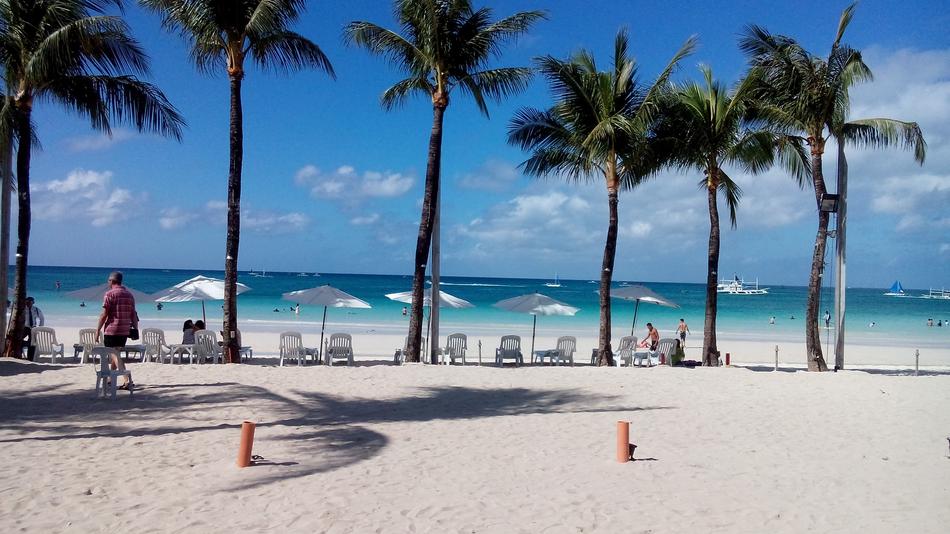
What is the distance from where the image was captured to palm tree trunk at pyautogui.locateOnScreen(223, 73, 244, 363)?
14047mm

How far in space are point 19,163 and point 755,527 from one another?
567 inches

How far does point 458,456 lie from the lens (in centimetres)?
718

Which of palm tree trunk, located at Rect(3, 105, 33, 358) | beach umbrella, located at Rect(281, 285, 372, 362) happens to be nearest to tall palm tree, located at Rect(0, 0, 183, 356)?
palm tree trunk, located at Rect(3, 105, 33, 358)

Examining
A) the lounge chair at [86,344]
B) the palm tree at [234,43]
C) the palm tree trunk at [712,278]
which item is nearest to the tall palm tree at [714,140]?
the palm tree trunk at [712,278]

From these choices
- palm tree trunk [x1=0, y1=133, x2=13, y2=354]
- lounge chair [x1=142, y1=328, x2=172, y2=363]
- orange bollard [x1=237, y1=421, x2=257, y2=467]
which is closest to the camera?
orange bollard [x1=237, y1=421, x2=257, y2=467]

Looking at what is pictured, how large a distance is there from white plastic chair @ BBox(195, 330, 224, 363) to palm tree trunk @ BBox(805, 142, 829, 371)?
13599mm

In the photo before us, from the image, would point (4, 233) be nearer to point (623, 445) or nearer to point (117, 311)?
point (117, 311)

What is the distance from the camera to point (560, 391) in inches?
466

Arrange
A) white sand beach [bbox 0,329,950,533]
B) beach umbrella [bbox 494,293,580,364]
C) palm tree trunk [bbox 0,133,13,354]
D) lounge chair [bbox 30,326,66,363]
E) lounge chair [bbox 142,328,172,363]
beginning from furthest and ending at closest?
beach umbrella [bbox 494,293,580,364] < lounge chair [bbox 142,328,172,363] < lounge chair [bbox 30,326,66,363] < palm tree trunk [bbox 0,133,13,354] < white sand beach [bbox 0,329,950,533]

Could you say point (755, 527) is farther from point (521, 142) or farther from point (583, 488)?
point (521, 142)

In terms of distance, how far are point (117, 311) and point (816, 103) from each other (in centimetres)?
1485

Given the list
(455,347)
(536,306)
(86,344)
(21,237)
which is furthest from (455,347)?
(21,237)

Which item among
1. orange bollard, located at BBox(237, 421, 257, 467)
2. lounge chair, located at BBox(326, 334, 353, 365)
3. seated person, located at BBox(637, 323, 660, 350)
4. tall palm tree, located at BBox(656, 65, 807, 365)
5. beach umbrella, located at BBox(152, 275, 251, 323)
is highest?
tall palm tree, located at BBox(656, 65, 807, 365)

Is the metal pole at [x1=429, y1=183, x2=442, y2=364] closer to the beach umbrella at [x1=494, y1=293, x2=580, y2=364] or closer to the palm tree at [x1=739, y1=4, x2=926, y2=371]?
the beach umbrella at [x1=494, y1=293, x2=580, y2=364]
